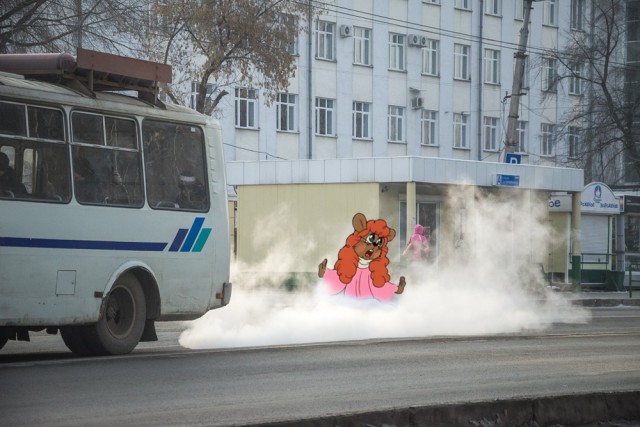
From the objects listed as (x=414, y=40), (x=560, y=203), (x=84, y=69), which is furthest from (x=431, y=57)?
(x=84, y=69)

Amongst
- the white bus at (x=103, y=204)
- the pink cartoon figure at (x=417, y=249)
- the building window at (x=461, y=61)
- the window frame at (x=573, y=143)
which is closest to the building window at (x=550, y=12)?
Answer: the building window at (x=461, y=61)

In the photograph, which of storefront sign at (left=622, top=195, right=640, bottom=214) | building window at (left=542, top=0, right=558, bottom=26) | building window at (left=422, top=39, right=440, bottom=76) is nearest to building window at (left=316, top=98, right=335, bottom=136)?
building window at (left=422, top=39, right=440, bottom=76)

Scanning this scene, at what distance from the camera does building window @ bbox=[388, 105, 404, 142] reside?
56.6m

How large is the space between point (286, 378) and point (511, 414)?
3.08 metres

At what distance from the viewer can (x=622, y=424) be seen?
378 inches

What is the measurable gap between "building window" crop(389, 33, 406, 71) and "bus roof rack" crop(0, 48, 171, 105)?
42.4m

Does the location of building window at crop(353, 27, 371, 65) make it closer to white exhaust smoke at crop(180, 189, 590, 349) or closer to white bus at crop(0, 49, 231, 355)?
white exhaust smoke at crop(180, 189, 590, 349)

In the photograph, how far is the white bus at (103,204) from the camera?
41.2ft

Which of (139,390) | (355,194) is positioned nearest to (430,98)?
(355,194)

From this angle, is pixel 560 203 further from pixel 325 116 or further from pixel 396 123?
pixel 396 123

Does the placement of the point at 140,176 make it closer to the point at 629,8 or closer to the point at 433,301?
the point at 433,301

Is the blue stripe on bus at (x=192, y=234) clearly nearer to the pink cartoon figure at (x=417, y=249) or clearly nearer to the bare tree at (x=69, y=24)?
the bare tree at (x=69, y=24)

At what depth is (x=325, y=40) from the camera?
5297cm

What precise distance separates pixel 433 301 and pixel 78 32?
29.3ft
